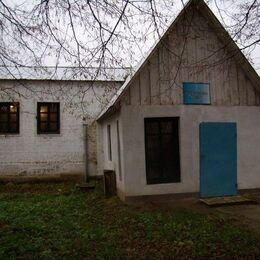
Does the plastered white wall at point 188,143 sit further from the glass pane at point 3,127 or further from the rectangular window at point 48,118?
the glass pane at point 3,127

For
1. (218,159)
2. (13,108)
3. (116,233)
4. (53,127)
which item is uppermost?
(13,108)

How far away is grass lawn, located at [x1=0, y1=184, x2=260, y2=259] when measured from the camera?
18.3 ft

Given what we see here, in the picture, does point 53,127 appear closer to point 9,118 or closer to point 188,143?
point 9,118

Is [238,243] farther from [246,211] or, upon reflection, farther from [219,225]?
[246,211]

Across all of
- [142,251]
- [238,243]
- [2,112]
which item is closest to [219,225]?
[238,243]

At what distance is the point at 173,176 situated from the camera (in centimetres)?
983

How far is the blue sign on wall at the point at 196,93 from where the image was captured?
9859mm

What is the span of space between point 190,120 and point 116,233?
4544 millimetres

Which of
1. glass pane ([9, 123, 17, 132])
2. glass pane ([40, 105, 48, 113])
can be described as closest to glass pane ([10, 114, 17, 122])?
glass pane ([9, 123, 17, 132])

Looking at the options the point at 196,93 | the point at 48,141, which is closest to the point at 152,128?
the point at 196,93

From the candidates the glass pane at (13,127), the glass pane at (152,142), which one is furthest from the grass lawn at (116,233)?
the glass pane at (13,127)

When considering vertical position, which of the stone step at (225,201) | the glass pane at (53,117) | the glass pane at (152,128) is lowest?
the stone step at (225,201)

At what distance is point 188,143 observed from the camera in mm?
9719

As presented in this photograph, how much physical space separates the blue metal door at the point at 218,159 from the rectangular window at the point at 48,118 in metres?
7.60
